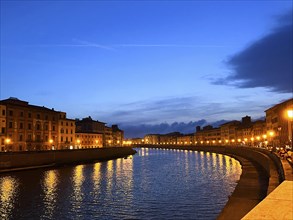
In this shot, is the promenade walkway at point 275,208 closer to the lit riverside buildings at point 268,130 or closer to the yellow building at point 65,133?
the lit riverside buildings at point 268,130

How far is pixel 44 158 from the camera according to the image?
255 feet

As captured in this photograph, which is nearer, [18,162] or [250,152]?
[18,162]

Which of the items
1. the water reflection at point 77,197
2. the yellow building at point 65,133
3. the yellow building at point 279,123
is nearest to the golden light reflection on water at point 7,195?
the water reflection at point 77,197

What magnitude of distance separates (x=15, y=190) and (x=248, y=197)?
29.4 m

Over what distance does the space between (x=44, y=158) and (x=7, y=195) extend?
131 ft

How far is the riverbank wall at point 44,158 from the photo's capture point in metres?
65.1

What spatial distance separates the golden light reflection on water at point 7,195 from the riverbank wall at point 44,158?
36.9 feet

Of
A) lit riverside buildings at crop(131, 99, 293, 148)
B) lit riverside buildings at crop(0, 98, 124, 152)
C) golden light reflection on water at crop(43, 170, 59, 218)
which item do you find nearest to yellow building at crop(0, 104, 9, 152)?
lit riverside buildings at crop(0, 98, 124, 152)

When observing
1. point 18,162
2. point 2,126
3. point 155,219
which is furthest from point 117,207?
point 2,126

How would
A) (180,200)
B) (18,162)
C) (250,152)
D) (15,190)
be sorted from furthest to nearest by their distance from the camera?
1. (250,152)
2. (18,162)
3. (15,190)
4. (180,200)

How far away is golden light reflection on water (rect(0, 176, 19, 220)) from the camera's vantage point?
99.5ft

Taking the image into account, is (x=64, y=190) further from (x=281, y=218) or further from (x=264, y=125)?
(x=264, y=125)

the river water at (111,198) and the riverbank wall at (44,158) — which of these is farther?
the riverbank wall at (44,158)

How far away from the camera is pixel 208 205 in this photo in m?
31.7
